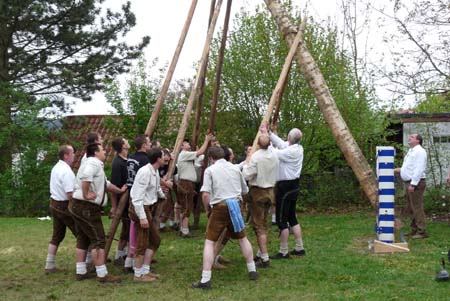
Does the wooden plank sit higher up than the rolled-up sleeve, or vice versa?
the rolled-up sleeve

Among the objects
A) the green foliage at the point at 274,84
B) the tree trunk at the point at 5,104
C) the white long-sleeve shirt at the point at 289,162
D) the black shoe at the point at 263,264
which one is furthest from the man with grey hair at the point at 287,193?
the tree trunk at the point at 5,104

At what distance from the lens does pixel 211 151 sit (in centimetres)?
722

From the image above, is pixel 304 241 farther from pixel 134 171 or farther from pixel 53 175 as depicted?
pixel 53 175

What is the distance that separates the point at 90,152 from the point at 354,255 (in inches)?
165

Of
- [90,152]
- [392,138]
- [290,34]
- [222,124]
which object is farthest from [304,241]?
[392,138]

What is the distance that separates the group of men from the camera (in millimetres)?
7098

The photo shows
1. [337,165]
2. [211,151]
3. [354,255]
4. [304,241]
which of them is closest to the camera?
[211,151]

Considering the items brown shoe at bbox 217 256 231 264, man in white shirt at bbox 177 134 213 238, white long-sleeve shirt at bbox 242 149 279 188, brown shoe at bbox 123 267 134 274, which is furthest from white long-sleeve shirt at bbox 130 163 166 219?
man in white shirt at bbox 177 134 213 238

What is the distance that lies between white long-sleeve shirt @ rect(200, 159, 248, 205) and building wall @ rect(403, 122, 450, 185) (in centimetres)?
929

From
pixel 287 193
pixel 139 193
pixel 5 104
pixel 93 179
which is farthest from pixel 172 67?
pixel 5 104

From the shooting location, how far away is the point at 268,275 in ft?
24.5

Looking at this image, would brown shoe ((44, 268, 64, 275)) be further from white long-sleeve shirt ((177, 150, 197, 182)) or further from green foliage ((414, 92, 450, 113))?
green foliage ((414, 92, 450, 113))

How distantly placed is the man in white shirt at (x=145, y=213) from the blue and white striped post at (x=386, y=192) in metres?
3.51

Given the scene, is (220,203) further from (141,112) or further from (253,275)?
(141,112)
